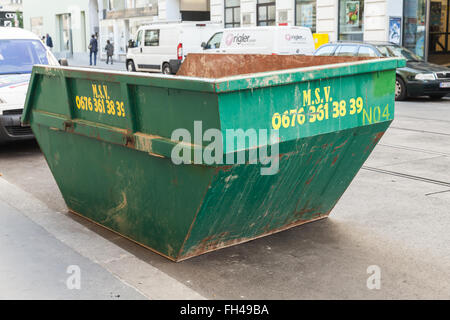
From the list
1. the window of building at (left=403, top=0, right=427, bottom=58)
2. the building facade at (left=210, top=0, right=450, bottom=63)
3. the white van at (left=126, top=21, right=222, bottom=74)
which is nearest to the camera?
the building facade at (left=210, top=0, right=450, bottom=63)

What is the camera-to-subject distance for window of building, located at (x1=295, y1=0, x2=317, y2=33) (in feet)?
82.8

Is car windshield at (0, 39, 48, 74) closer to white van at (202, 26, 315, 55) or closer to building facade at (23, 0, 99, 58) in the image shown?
white van at (202, 26, 315, 55)

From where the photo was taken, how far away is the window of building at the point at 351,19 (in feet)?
76.2

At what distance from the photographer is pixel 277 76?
3.93 meters

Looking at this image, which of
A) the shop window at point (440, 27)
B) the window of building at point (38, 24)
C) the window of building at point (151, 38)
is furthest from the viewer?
the window of building at point (38, 24)

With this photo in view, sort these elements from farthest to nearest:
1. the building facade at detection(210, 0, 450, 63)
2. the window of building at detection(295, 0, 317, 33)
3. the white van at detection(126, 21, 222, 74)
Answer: the window of building at detection(295, 0, 317, 33)
the white van at detection(126, 21, 222, 74)
the building facade at detection(210, 0, 450, 63)

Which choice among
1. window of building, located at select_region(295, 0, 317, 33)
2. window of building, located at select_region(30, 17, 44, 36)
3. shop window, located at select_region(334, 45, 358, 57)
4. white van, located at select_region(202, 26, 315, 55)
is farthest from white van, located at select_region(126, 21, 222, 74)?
window of building, located at select_region(30, 17, 44, 36)

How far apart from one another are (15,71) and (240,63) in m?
5.06

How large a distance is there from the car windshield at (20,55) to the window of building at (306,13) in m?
16.9

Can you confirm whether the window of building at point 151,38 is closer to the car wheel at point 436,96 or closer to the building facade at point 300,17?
the building facade at point 300,17

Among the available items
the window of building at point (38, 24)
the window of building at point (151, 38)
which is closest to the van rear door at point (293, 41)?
the window of building at point (151, 38)

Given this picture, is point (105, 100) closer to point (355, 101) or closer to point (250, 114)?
point (250, 114)

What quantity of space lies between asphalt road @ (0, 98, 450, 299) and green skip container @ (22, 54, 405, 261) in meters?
0.20
